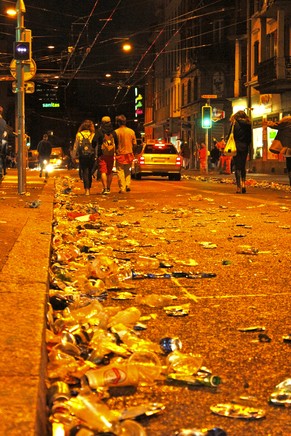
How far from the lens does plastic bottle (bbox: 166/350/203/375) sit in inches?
160

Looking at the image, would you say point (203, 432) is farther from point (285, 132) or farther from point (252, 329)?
point (285, 132)

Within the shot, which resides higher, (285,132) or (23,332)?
(285,132)

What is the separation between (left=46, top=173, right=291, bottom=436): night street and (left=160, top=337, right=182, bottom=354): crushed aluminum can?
58 mm

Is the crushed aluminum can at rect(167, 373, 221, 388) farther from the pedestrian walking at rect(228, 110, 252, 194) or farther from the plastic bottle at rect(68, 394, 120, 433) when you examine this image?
the pedestrian walking at rect(228, 110, 252, 194)

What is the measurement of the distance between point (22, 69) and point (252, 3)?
114 feet

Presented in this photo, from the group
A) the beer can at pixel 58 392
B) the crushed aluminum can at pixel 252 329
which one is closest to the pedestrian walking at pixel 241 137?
the crushed aluminum can at pixel 252 329

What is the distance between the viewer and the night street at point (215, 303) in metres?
3.58

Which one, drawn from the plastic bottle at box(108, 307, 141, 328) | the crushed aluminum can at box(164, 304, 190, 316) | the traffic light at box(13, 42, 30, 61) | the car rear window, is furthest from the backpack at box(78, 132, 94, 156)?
the car rear window

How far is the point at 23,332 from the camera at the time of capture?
3.90 meters

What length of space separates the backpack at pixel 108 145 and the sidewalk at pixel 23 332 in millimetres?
10617

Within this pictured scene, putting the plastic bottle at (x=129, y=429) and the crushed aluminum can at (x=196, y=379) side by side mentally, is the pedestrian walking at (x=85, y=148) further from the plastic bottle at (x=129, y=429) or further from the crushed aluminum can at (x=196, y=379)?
the plastic bottle at (x=129, y=429)

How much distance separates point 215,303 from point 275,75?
37292mm

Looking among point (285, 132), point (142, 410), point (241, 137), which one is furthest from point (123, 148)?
point (142, 410)

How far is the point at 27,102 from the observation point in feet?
335
